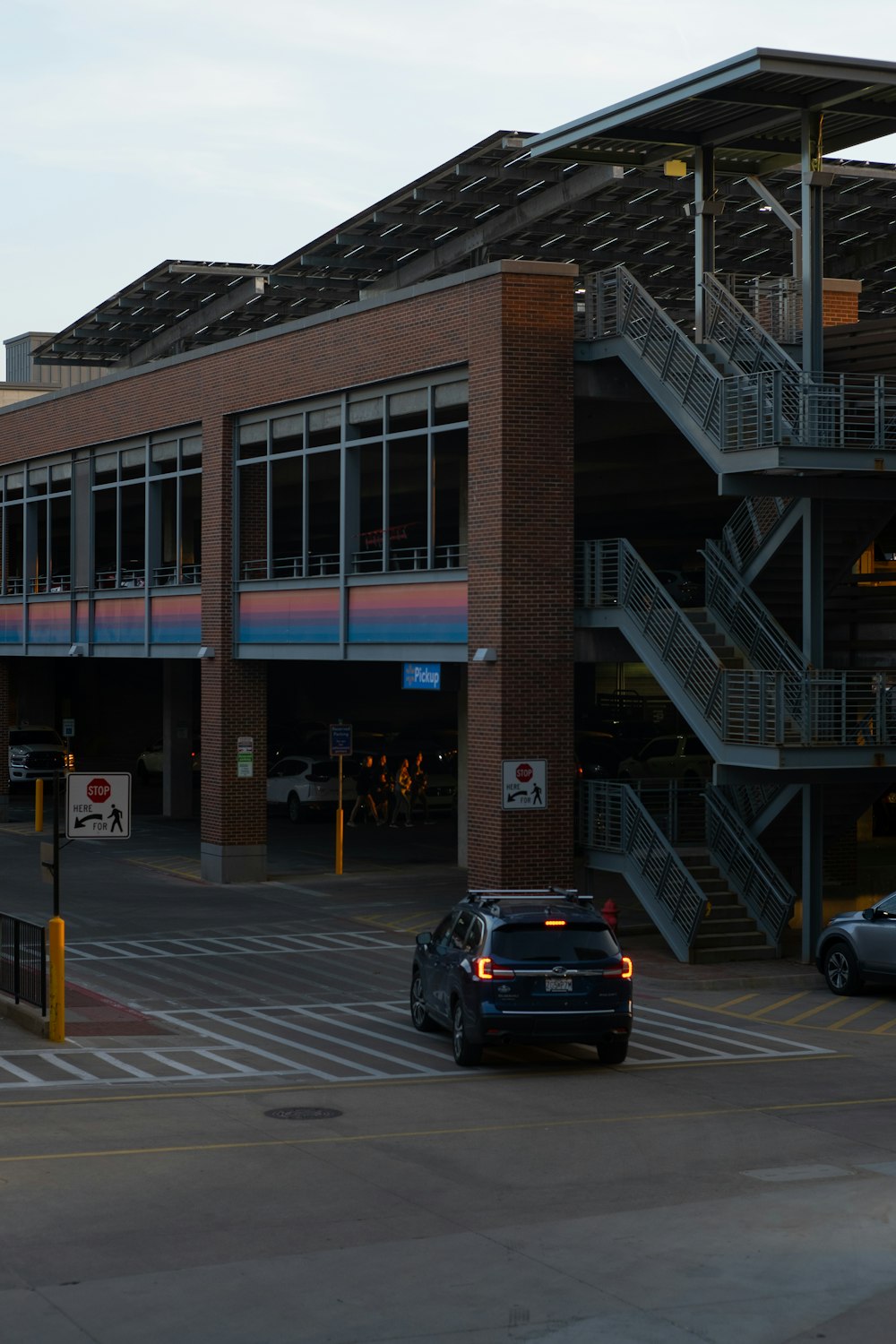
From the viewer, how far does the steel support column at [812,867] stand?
25.1 metres

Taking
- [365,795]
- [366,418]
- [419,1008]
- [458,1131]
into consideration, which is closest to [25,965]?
[419,1008]

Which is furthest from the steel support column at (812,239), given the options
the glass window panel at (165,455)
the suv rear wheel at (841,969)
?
the glass window panel at (165,455)

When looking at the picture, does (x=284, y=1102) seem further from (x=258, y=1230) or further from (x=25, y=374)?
(x=25, y=374)

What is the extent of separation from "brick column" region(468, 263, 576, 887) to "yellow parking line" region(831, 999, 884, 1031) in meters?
5.86

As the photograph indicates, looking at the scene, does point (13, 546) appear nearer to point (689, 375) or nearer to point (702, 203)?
point (702, 203)

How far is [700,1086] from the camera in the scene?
56.3 ft

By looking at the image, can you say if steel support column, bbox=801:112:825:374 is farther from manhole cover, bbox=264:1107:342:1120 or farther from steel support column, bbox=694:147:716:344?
manhole cover, bbox=264:1107:342:1120

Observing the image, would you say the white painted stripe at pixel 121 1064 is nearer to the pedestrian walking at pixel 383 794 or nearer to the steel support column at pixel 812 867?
the steel support column at pixel 812 867

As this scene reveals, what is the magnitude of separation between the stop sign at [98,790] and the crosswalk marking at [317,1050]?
269cm

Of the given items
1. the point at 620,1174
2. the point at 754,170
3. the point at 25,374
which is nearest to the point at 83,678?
the point at 25,374

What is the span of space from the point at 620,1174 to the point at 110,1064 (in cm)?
655

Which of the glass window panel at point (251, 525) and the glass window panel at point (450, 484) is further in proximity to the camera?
the glass window panel at point (251, 525)

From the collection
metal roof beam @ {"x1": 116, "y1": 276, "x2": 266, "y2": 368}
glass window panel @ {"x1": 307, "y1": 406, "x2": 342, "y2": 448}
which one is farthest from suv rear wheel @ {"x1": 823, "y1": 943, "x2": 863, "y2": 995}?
metal roof beam @ {"x1": 116, "y1": 276, "x2": 266, "y2": 368}

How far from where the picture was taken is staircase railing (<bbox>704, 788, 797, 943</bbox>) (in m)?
25.7
